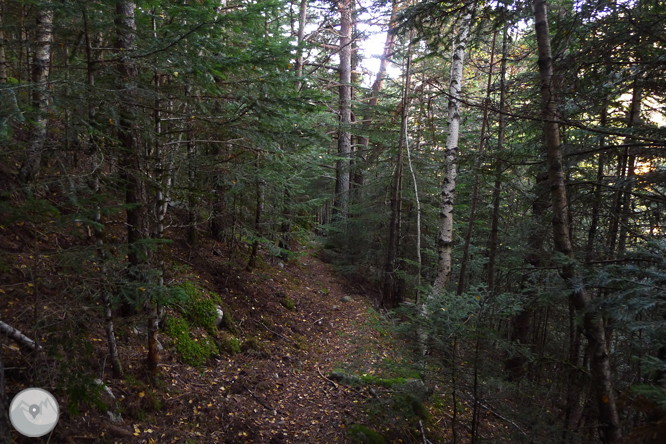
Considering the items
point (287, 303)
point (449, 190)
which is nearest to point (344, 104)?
point (449, 190)

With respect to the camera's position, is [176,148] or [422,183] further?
[422,183]

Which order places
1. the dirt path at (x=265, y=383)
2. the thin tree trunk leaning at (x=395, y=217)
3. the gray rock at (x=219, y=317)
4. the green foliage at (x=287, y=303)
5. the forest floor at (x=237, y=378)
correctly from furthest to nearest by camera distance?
the thin tree trunk leaning at (x=395, y=217) < the green foliage at (x=287, y=303) < the gray rock at (x=219, y=317) < the dirt path at (x=265, y=383) < the forest floor at (x=237, y=378)

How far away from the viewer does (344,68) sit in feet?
47.8

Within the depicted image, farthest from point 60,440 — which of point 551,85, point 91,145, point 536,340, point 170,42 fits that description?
point 536,340

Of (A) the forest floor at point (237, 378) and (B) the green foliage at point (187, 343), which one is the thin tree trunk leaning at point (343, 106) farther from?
(B) the green foliage at point (187, 343)

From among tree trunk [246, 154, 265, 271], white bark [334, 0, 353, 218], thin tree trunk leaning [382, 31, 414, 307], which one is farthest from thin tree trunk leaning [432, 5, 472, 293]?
white bark [334, 0, 353, 218]

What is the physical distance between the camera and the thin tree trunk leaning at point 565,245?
362 centimetres

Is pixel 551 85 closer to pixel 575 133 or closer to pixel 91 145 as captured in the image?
pixel 575 133

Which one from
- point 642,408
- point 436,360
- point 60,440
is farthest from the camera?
point 436,360

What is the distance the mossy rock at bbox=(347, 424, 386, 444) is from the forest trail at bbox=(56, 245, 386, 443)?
0.18m

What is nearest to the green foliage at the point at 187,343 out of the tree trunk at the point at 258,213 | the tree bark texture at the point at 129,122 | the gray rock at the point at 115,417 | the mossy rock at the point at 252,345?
the mossy rock at the point at 252,345

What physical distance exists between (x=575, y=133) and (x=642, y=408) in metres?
5.16

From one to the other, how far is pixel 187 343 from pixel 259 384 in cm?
152

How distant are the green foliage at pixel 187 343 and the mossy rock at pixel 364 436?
2.90 m
